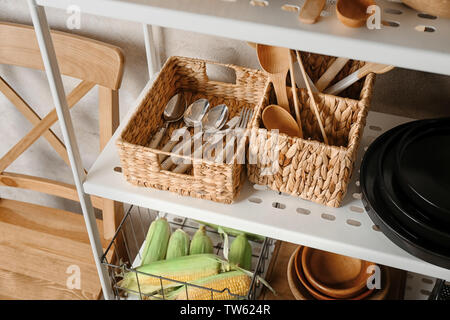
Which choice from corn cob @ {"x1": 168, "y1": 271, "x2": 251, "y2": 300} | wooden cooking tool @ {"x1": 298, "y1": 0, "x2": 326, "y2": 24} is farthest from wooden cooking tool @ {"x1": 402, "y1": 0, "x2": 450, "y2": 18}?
corn cob @ {"x1": 168, "y1": 271, "x2": 251, "y2": 300}

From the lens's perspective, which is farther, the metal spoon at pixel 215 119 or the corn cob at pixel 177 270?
the corn cob at pixel 177 270

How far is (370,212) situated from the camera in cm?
82

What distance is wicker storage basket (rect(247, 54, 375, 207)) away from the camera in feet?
2.65

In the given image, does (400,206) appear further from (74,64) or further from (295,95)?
(74,64)

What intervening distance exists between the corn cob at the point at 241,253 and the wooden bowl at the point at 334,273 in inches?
6.4

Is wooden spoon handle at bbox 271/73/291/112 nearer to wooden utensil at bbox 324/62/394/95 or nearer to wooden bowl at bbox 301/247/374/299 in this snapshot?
wooden utensil at bbox 324/62/394/95

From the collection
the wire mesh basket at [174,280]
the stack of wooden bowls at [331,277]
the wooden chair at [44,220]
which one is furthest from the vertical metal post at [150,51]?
the stack of wooden bowls at [331,277]

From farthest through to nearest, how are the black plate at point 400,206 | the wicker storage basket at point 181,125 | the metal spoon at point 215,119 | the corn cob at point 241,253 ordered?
the corn cob at point 241,253 < the metal spoon at point 215,119 < the wicker storage basket at point 181,125 < the black plate at point 400,206

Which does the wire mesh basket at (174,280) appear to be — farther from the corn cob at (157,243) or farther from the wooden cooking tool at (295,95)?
the wooden cooking tool at (295,95)

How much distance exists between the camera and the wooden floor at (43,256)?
1436 millimetres

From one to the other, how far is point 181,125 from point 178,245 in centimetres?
39

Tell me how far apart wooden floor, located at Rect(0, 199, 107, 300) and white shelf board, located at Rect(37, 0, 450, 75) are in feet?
3.29
